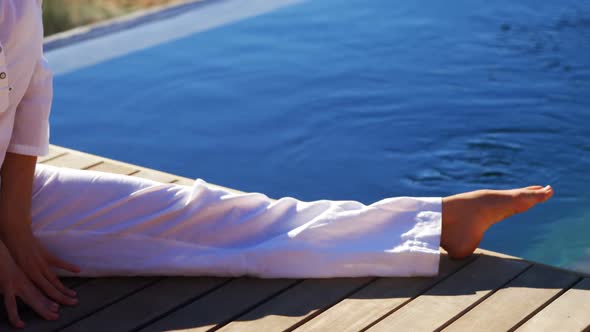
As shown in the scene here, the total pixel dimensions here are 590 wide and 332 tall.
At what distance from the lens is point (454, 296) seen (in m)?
2.39

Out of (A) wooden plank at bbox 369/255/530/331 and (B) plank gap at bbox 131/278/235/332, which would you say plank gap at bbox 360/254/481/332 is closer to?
Result: (A) wooden plank at bbox 369/255/530/331

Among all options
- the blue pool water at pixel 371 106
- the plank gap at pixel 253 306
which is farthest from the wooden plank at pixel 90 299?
the blue pool water at pixel 371 106

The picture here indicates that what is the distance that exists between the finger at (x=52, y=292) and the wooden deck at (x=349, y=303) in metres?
0.03

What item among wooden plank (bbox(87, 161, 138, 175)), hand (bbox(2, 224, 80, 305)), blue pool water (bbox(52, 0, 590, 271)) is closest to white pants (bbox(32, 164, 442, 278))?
hand (bbox(2, 224, 80, 305))

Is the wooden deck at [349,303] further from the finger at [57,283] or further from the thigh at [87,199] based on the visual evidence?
the thigh at [87,199]

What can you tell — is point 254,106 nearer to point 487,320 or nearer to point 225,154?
point 225,154

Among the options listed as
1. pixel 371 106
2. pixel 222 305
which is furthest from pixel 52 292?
pixel 371 106

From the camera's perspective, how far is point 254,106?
502 cm

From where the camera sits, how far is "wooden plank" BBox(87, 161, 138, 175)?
329 centimetres

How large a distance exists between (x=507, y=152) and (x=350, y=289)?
2028 millimetres

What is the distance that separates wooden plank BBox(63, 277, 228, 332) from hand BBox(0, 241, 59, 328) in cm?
9

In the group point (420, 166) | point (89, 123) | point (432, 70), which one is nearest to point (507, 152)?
point (420, 166)

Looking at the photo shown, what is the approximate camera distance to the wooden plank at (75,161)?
11.0 ft

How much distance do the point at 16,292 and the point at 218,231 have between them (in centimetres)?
51
